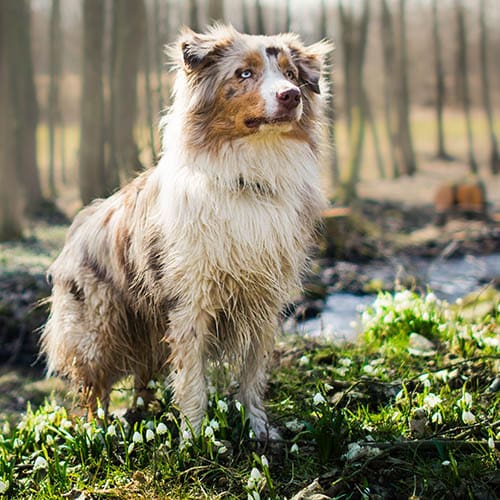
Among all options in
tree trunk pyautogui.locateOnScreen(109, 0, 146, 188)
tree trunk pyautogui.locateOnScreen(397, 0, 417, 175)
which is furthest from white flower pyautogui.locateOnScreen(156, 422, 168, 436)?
tree trunk pyautogui.locateOnScreen(397, 0, 417, 175)

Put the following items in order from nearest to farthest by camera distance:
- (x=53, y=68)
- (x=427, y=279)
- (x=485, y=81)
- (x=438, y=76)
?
(x=427, y=279)
(x=53, y=68)
(x=485, y=81)
(x=438, y=76)

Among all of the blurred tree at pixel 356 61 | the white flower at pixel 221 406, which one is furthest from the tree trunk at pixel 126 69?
the white flower at pixel 221 406

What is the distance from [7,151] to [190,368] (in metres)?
8.58

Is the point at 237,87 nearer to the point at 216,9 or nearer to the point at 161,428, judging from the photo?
the point at 161,428

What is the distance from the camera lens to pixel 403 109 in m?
21.0

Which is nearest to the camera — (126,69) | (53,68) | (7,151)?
(7,151)

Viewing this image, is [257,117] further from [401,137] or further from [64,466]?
[401,137]

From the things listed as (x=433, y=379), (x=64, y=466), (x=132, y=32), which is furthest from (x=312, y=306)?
(x=132, y=32)

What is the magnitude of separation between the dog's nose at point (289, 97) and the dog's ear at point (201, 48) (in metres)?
0.58

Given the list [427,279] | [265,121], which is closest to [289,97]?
[265,121]

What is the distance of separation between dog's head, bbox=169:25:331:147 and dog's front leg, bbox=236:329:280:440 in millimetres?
1315

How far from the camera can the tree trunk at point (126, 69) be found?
1214 centimetres

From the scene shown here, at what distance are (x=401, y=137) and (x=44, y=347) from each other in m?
18.4

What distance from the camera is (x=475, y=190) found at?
15.7 meters
